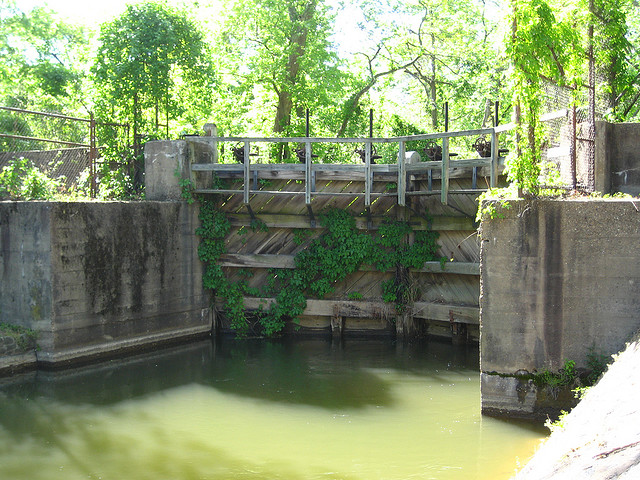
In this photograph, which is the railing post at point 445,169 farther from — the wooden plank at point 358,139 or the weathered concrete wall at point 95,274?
the weathered concrete wall at point 95,274

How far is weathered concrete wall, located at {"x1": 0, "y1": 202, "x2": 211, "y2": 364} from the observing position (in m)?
11.7

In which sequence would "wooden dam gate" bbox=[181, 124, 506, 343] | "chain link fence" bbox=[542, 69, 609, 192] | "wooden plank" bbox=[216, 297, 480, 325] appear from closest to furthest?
"chain link fence" bbox=[542, 69, 609, 192] < "wooden dam gate" bbox=[181, 124, 506, 343] < "wooden plank" bbox=[216, 297, 480, 325]

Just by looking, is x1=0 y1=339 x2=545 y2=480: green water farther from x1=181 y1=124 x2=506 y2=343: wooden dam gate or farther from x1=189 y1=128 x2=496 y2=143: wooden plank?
x1=189 y1=128 x2=496 y2=143: wooden plank

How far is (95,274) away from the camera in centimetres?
1236

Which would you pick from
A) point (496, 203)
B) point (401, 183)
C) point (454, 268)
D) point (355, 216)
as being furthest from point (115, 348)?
point (496, 203)

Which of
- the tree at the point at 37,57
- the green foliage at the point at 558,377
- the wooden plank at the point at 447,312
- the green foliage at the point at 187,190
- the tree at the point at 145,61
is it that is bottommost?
the green foliage at the point at 558,377

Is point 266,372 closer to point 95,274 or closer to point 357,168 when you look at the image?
point 95,274

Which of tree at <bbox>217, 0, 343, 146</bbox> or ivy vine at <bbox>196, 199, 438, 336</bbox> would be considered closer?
ivy vine at <bbox>196, 199, 438, 336</bbox>

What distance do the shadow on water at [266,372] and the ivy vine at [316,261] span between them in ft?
2.47

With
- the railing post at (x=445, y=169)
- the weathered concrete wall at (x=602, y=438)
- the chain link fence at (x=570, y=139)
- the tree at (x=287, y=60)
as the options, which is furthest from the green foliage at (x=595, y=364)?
the tree at (x=287, y=60)

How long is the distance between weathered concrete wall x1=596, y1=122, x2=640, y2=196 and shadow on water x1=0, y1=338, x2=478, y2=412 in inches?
154

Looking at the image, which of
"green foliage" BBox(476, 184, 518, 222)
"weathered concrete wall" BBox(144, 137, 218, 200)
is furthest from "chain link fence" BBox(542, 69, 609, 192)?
"weathered concrete wall" BBox(144, 137, 218, 200)

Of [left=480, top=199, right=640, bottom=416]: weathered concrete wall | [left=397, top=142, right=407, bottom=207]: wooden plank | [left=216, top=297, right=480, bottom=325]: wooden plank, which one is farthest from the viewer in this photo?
[left=216, top=297, right=480, bottom=325]: wooden plank

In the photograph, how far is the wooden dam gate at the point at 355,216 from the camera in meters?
13.3
